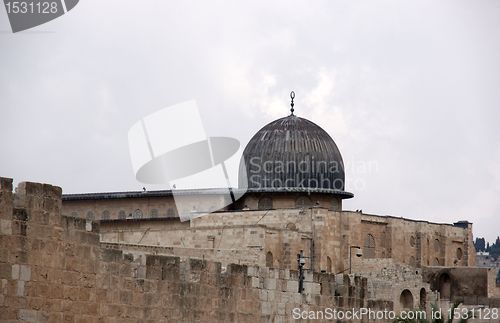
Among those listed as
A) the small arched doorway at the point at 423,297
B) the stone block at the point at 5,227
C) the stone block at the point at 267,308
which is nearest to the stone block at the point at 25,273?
the stone block at the point at 5,227

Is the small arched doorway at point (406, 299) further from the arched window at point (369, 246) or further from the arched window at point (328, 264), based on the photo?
the arched window at point (369, 246)

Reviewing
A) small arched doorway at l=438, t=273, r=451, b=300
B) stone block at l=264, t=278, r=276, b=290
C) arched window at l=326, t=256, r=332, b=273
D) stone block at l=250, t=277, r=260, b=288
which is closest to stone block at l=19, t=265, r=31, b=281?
stone block at l=250, t=277, r=260, b=288

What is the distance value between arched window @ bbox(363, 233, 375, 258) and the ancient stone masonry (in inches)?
1318

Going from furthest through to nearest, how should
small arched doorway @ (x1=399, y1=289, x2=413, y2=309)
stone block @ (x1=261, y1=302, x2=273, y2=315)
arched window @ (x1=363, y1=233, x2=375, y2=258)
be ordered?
arched window @ (x1=363, y1=233, x2=375, y2=258)
small arched doorway @ (x1=399, y1=289, x2=413, y2=309)
stone block @ (x1=261, y1=302, x2=273, y2=315)

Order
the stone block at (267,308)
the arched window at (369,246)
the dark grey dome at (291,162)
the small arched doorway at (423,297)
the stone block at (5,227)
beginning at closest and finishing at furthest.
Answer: the stone block at (5,227) → the stone block at (267,308) → the small arched doorway at (423,297) → the arched window at (369,246) → the dark grey dome at (291,162)

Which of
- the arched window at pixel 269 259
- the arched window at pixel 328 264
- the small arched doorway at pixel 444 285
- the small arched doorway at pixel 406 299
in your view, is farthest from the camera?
the small arched doorway at pixel 444 285

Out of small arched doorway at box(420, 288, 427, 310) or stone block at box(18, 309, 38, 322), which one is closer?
stone block at box(18, 309, 38, 322)

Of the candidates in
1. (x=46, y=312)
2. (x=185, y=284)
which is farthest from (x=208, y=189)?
(x=46, y=312)

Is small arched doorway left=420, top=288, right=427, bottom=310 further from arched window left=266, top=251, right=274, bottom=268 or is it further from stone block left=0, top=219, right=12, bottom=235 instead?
stone block left=0, top=219, right=12, bottom=235

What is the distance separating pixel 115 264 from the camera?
117 ft

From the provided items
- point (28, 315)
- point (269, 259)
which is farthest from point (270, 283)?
point (269, 259)

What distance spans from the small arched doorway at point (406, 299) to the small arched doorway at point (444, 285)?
5.92 metres

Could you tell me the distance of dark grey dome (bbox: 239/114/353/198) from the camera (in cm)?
7669

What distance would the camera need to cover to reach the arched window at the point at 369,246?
249 ft
